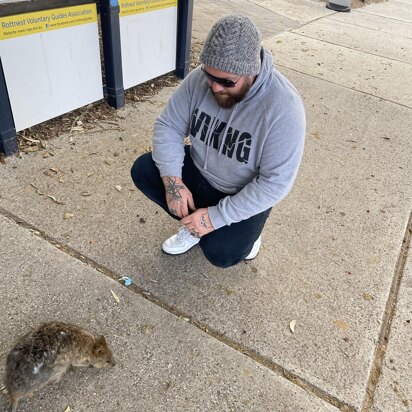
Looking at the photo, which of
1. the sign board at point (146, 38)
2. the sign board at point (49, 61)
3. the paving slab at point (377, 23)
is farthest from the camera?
the paving slab at point (377, 23)

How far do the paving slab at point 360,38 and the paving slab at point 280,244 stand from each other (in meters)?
3.62

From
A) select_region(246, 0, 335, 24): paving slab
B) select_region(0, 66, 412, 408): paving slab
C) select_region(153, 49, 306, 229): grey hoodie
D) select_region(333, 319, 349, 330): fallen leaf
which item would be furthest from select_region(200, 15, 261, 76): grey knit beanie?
select_region(246, 0, 335, 24): paving slab

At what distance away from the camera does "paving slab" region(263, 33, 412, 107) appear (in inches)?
218

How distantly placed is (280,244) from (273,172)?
0.94 meters

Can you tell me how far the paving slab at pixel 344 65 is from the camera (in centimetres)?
553

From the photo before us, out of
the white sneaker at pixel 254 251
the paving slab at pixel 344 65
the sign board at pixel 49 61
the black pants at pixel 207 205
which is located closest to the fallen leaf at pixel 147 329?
the black pants at pixel 207 205

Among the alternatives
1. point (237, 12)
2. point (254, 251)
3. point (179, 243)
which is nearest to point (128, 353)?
point (179, 243)

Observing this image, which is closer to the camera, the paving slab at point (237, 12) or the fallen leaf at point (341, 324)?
the fallen leaf at point (341, 324)

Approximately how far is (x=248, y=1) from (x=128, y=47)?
20.0 feet

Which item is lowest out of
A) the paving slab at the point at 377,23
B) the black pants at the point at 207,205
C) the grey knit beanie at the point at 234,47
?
the paving slab at the point at 377,23

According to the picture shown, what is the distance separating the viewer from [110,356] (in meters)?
2.02

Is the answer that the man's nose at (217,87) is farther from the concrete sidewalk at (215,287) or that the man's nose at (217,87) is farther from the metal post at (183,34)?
the metal post at (183,34)

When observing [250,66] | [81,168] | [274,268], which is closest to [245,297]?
[274,268]

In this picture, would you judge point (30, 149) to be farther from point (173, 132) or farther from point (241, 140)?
point (241, 140)
